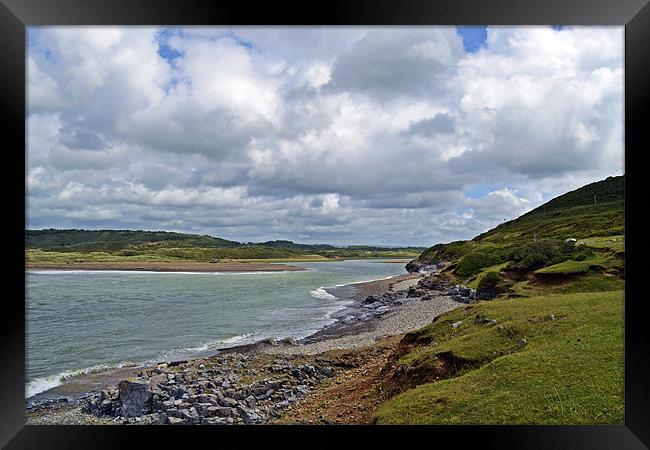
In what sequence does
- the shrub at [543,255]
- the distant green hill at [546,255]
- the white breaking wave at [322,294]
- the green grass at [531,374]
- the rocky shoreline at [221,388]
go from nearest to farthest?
the green grass at [531,374] < the rocky shoreline at [221,388] < the distant green hill at [546,255] < the shrub at [543,255] < the white breaking wave at [322,294]

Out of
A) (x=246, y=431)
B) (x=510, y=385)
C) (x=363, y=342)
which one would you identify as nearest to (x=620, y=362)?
(x=510, y=385)

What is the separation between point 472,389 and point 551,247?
14.6 meters

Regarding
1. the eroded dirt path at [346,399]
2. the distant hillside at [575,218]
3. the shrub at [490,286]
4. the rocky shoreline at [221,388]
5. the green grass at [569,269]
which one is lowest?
the rocky shoreline at [221,388]

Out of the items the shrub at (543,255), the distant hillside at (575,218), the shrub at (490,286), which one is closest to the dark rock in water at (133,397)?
the shrub at (490,286)

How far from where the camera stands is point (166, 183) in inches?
1809

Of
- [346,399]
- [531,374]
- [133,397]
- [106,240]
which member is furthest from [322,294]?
[106,240]

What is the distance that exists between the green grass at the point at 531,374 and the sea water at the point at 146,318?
21.1 ft

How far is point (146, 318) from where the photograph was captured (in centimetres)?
2434

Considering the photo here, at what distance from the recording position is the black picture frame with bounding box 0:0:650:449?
4.05 metres

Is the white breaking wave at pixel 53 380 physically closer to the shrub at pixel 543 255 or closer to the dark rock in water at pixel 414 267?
the shrub at pixel 543 255

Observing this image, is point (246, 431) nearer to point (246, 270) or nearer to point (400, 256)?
point (246, 270)

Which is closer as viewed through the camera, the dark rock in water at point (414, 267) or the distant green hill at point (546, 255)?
the distant green hill at point (546, 255)

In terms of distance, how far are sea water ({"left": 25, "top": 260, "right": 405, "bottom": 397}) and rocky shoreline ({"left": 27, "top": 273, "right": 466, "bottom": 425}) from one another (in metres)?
1.66

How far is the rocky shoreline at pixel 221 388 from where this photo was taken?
8.88 m
